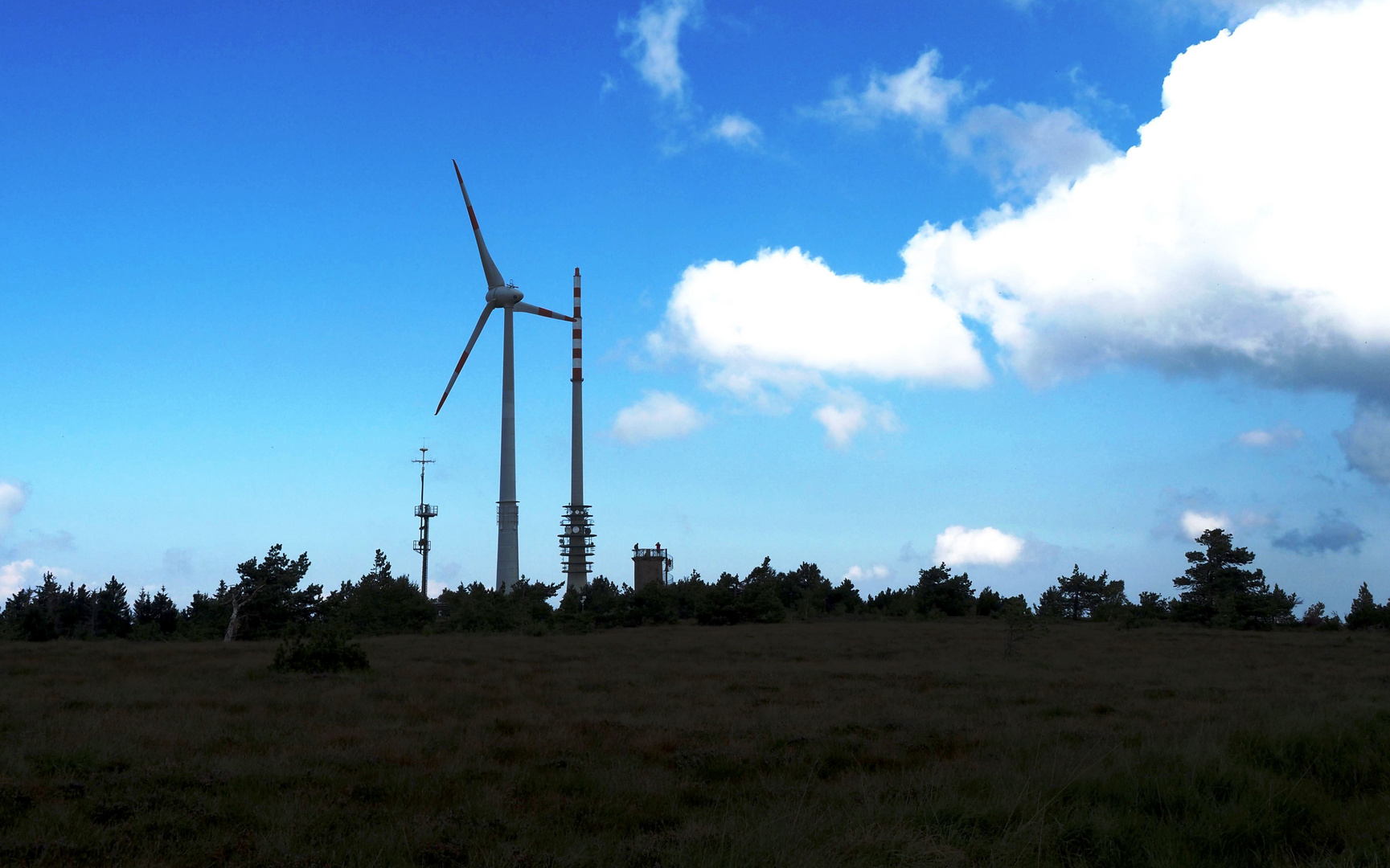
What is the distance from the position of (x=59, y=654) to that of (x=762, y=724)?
29635 millimetres

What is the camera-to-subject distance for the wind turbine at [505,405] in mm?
86625

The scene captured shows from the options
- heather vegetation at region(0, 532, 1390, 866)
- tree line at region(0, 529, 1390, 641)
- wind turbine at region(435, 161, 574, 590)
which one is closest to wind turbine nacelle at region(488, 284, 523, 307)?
wind turbine at region(435, 161, 574, 590)

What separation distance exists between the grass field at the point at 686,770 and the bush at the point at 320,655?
845 mm

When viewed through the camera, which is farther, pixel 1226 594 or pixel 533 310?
pixel 533 310

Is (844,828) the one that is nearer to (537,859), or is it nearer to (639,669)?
(537,859)

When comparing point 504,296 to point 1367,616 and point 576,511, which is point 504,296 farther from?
point 1367,616

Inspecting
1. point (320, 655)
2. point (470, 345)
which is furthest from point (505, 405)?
point (320, 655)

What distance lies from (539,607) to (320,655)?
3749cm

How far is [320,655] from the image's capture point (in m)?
28.6

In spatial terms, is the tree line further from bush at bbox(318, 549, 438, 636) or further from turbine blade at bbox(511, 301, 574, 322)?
turbine blade at bbox(511, 301, 574, 322)

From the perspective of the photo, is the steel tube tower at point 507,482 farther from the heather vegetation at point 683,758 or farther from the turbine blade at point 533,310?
the heather vegetation at point 683,758

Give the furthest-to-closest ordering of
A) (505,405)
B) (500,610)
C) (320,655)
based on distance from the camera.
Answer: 1. (505,405)
2. (500,610)
3. (320,655)

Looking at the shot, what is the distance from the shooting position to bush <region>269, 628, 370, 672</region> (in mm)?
28125

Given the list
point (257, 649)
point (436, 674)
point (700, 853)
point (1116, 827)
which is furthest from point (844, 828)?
point (257, 649)
